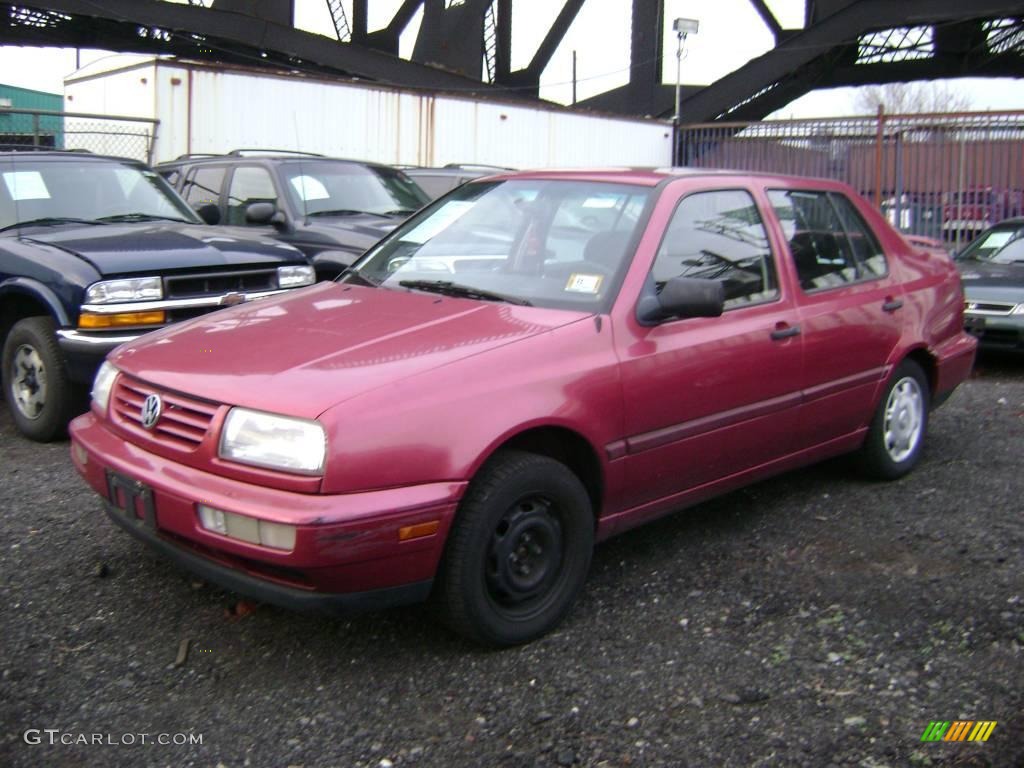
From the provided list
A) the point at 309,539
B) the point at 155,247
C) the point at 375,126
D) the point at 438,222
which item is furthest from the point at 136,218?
the point at 375,126

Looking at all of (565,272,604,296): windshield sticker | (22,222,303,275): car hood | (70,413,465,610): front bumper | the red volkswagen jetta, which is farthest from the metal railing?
(70,413,465,610): front bumper

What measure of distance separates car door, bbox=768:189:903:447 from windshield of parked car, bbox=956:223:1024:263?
5.29m

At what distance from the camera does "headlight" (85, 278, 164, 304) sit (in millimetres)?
5723

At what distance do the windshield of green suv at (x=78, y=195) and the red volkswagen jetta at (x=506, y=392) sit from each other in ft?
10.2

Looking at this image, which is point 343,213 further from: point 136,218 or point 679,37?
point 679,37

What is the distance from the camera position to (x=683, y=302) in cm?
378

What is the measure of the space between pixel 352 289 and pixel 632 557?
163cm

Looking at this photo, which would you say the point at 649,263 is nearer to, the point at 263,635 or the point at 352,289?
the point at 352,289

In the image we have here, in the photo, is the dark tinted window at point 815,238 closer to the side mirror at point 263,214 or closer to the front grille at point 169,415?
the front grille at point 169,415

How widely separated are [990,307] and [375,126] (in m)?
10.3

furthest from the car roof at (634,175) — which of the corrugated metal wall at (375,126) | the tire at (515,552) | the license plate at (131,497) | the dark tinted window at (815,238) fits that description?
the corrugated metal wall at (375,126)

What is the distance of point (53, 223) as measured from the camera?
673cm

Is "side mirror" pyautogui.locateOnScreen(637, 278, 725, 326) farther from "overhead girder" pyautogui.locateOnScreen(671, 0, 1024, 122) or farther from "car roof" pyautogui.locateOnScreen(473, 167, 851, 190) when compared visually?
"overhead girder" pyautogui.locateOnScreen(671, 0, 1024, 122)

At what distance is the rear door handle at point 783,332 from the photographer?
439cm
